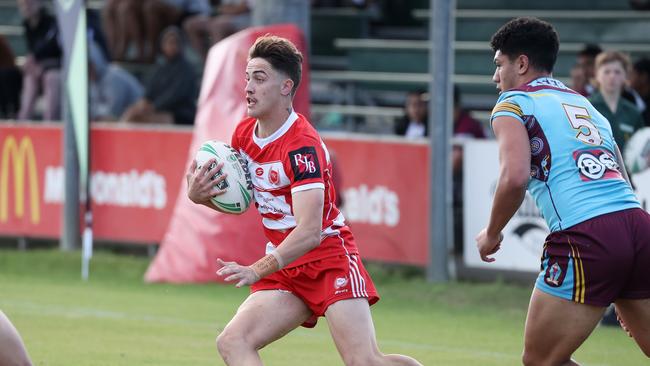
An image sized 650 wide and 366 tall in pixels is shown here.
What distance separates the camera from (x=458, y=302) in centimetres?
1257

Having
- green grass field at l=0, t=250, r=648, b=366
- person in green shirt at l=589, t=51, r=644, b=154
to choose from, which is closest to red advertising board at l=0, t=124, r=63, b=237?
green grass field at l=0, t=250, r=648, b=366

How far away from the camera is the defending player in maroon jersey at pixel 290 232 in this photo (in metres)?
6.13

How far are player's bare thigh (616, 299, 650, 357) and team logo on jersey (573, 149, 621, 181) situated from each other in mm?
588

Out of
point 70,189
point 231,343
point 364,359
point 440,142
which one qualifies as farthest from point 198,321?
point 364,359

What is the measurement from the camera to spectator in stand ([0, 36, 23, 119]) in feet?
64.1

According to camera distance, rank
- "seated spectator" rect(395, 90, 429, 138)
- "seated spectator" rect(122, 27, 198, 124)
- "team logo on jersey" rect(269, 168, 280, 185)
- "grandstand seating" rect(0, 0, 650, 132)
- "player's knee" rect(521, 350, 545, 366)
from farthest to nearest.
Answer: "grandstand seating" rect(0, 0, 650, 132)
"seated spectator" rect(122, 27, 198, 124)
"seated spectator" rect(395, 90, 429, 138)
"team logo on jersey" rect(269, 168, 280, 185)
"player's knee" rect(521, 350, 545, 366)

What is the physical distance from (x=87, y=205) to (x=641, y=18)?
7.92 meters

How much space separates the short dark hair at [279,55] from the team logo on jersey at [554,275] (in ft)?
5.18

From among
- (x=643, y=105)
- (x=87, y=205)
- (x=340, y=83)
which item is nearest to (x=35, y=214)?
(x=87, y=205)

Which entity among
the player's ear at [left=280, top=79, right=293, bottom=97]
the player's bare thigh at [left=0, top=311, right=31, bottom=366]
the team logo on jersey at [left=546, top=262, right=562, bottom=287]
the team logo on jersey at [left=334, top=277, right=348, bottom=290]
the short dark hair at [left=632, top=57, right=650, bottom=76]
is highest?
the player's ear at [left=280, top=79, right=293, bottom=97]

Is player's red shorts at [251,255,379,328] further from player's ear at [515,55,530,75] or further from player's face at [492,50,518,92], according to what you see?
player's ear at [515,55,530,75]

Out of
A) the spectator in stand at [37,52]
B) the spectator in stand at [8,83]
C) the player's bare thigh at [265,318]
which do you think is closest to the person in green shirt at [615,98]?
the player's bare thigh at [265,318]

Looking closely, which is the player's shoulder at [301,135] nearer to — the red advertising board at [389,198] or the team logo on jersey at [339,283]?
the team logo on jersey at [339,283]

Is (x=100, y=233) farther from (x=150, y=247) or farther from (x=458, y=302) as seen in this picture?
(x=458, y=302)
